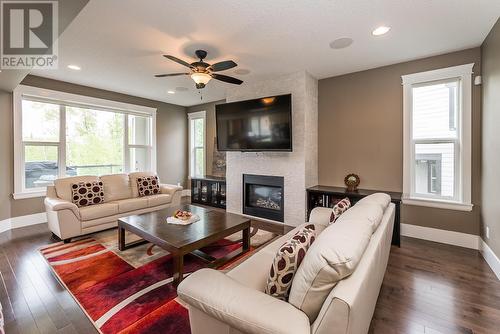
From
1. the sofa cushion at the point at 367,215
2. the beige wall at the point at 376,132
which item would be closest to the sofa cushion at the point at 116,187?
the beige wall at the point at 376,132

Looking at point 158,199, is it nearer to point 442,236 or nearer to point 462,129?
point 442,236

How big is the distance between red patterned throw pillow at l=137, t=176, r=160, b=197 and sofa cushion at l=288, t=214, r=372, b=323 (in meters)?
4.06

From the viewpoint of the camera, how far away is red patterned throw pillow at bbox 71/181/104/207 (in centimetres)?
368

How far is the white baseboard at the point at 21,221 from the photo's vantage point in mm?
3879

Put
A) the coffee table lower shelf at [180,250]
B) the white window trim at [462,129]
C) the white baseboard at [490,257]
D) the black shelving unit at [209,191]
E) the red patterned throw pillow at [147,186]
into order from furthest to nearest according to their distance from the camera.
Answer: the black shelving unit at [209,191] < the red patterned throw pillow at [147,186] < the white window trim at [462,129] < the white baseboard at [490,257] < the coffee table lower shelf at [180,250]

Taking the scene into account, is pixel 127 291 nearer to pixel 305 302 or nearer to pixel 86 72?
pixel 305 302

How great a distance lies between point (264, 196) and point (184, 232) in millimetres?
2353

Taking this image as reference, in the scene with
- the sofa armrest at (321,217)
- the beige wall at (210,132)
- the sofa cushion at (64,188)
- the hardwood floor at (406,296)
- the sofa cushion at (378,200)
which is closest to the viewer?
the hardwood floor at (406,296)

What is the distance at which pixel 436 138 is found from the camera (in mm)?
3404

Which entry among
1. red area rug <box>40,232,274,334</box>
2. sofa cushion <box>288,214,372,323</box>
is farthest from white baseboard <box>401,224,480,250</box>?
sofa cushion <box>288,214,372,323</box>

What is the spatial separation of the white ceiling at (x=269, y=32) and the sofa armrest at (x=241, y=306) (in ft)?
7.76

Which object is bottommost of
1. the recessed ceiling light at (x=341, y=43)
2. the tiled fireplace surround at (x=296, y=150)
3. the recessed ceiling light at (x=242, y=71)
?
the tiled fireplace surround at (x=296, y=150)

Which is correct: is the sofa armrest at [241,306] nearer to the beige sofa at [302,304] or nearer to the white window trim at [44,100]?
the beige sofa at [302,304]

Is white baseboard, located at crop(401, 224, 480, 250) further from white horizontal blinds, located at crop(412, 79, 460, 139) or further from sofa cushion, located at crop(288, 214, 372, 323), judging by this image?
sofa cushion, located at crop(288, 214, 372, 323)
